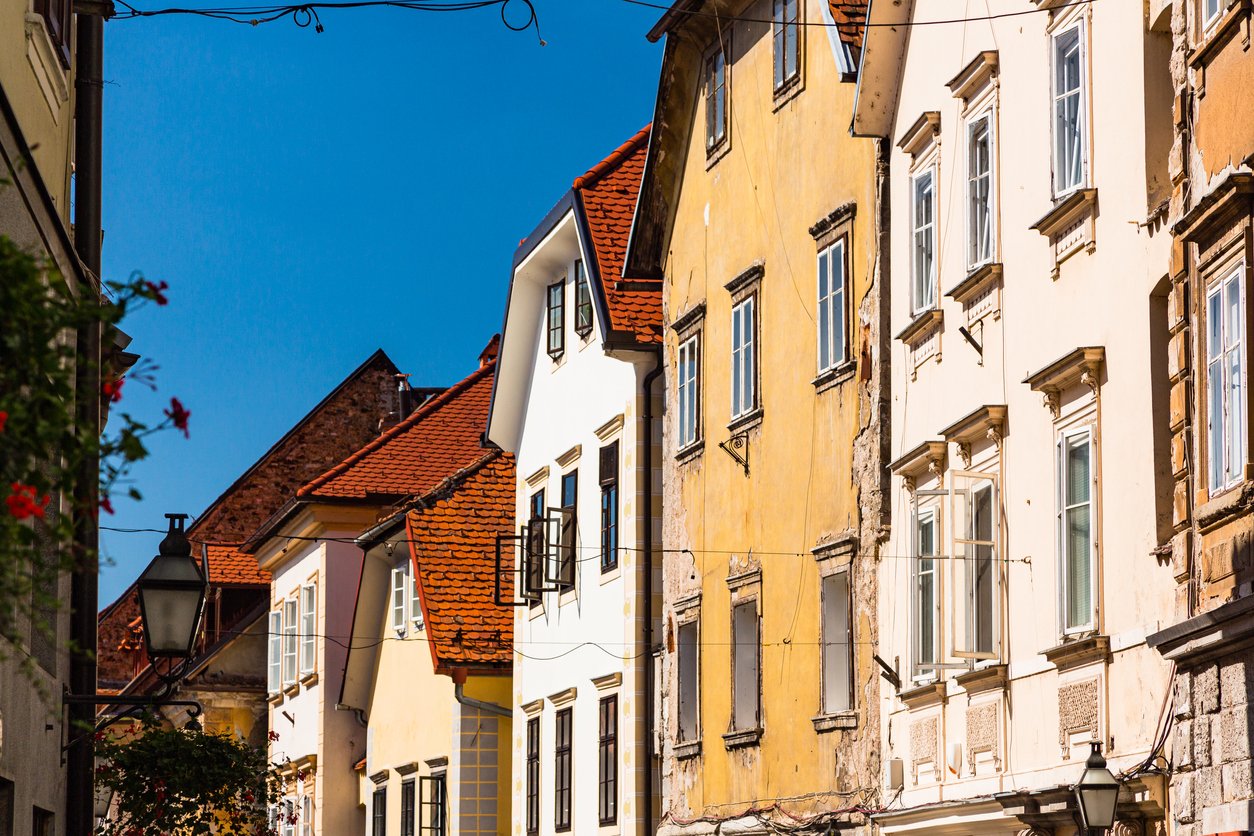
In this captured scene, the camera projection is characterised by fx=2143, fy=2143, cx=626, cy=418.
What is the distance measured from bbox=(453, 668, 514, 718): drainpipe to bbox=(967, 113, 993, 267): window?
1572 cm

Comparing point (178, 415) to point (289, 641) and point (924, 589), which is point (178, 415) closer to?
point (924, 589)

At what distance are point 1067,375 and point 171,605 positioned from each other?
237 inches

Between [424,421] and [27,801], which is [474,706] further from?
[27,801]

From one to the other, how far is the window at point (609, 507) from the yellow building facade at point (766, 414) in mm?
1602

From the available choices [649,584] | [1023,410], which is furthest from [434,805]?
[1023,410]

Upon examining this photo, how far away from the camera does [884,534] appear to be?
18.4m

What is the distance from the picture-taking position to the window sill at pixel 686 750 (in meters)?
23.2

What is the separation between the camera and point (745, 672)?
72.0 feet

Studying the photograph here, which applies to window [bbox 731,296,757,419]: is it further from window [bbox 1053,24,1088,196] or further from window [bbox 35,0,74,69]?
window [bbox 35,0,74,69]

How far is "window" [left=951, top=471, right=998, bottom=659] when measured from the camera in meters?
15.8

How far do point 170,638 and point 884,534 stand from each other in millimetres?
7308

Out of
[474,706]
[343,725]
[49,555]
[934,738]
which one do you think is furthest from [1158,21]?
[343,725]

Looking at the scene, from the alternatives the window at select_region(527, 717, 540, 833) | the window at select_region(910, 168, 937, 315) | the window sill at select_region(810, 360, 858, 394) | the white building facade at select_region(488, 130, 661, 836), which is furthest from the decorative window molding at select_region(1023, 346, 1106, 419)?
the window at select_region(527, 717, 540, 833)

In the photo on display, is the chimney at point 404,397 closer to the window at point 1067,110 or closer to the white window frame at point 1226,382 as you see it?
the window at point 1067,110
